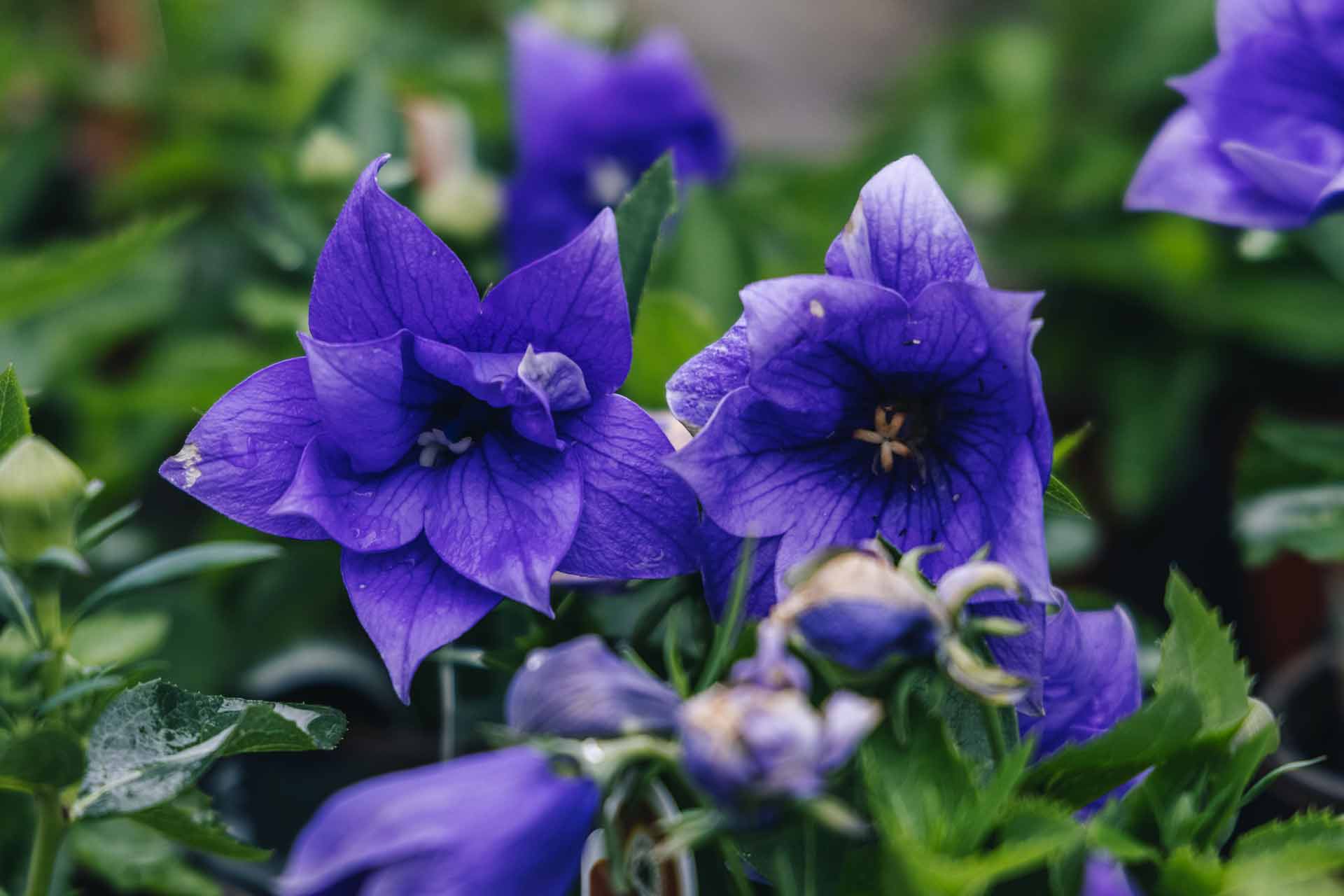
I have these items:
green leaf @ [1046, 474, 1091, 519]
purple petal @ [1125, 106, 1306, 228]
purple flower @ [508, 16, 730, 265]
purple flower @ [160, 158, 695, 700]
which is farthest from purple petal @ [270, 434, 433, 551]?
purple flower @ [508, 16, 730, 265]

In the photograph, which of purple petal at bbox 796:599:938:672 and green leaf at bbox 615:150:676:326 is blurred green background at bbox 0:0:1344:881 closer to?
green leaf at bbox 615:150:676:326

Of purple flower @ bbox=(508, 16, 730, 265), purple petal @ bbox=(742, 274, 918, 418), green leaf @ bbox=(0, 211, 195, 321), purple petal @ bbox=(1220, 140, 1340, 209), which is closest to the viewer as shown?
purple petal @ bbox=(742, 274, 918, 418)

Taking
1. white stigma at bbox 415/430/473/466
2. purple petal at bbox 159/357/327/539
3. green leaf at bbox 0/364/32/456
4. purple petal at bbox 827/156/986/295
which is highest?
purple petal at bbox 827/156/986/295

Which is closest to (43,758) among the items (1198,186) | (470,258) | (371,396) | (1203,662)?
(371,396)

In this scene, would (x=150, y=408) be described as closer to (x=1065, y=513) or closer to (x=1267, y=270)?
(x=1065, y=513)

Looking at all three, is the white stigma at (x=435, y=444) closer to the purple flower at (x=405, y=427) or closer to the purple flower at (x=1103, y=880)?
the purple flower at (x=405, y=427)

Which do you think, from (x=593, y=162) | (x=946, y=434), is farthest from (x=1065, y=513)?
(x=593, y=162)

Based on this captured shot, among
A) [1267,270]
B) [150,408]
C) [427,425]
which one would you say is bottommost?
[1267,270]
